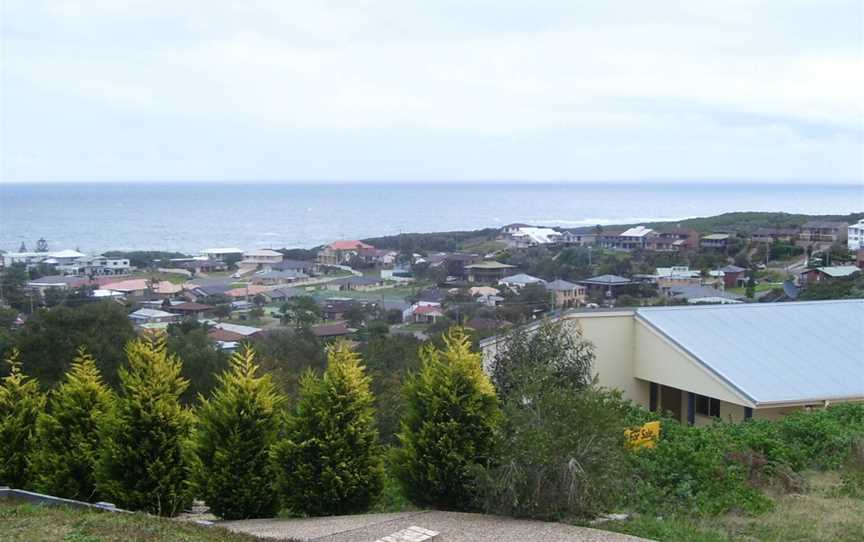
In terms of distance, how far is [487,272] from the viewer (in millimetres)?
53531

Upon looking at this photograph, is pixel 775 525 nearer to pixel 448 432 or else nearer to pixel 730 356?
pixel 448 432

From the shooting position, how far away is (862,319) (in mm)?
21219

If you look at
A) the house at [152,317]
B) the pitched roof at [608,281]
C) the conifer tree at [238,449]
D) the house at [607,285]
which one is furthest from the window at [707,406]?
the pitched roof at [608,281]

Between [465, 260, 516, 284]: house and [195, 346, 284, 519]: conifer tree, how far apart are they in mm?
40740

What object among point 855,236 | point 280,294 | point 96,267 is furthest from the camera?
point 96,267

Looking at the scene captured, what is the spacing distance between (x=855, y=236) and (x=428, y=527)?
155 ft

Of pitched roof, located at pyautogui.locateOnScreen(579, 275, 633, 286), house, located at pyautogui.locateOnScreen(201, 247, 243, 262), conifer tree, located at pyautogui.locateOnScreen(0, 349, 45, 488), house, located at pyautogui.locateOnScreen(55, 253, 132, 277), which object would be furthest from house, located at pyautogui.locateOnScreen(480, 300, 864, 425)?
house, located at pyautogui.locateOnScreen(201, 247, 243, 262)

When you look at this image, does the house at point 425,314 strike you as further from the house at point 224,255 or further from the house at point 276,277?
the house at point 224,255

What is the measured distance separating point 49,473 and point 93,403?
40.3 inches

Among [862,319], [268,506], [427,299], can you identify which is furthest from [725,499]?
[427,299]

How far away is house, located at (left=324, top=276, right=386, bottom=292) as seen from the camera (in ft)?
175

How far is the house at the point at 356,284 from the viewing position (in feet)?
175

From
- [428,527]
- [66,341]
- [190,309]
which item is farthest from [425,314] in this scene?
[428,527]

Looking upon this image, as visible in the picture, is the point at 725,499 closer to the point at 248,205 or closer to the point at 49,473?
the point at 49,473
